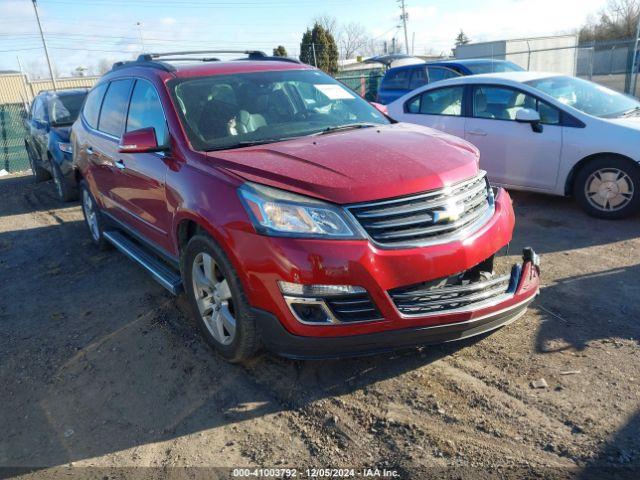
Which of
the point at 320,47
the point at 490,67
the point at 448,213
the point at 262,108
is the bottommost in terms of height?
the point at 448,213

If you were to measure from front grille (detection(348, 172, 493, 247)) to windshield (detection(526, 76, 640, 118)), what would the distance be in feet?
13.2

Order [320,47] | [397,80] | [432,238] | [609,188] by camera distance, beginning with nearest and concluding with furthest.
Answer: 1. [432,238]
2. [609,188]
3. [397,80]
4. [320,47]

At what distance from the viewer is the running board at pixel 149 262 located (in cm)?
383

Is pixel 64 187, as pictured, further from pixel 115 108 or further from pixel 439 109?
pixel 439 109

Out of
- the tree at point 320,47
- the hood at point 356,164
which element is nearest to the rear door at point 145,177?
the hood at point 356,164

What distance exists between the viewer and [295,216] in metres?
2.80

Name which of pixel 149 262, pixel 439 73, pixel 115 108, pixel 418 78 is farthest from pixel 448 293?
pixel 418 78

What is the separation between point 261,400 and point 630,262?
3.48 meters

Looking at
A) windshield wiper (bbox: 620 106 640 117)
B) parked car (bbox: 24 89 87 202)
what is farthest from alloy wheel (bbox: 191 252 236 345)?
windshield wiper (bbox: 620 106 640 117)

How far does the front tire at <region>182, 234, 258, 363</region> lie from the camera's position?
304 cm

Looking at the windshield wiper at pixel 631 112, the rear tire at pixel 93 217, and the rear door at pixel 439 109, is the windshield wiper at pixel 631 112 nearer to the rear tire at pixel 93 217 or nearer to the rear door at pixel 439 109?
the rear door at pixel 439 109

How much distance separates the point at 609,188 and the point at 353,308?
4291 millimetres

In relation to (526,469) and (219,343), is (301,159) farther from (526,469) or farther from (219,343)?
(526,469)

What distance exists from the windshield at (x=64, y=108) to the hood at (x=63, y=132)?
0.26 m
